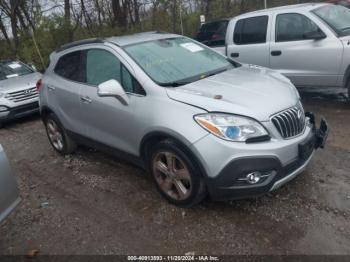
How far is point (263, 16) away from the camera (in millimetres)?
6586

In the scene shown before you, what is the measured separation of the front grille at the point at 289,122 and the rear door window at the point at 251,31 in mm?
3493

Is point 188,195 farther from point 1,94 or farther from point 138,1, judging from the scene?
point 138,1

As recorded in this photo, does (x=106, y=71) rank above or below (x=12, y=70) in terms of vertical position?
Result: above

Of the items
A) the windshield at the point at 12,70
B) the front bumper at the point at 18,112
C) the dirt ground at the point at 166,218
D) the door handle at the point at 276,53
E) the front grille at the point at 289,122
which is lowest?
the dirt ground at the point at 166,218

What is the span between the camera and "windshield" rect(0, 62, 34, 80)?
8.92 metres

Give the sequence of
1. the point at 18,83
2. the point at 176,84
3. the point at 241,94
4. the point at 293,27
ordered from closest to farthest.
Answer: the point at 241,94 → the point at 176,84 → the point at 293,27 → the point at 18,83

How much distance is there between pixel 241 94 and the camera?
3.39m

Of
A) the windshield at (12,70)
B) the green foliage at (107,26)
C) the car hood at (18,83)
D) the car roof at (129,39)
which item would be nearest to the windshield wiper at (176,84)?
the car roof at (129,39)

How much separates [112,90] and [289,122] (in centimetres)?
173

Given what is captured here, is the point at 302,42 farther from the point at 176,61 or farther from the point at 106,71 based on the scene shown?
the point at 106,71

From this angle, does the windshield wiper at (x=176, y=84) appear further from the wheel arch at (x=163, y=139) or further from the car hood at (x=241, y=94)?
the wheel arch at (x=163, y=139)

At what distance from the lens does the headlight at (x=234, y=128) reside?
3086 mm

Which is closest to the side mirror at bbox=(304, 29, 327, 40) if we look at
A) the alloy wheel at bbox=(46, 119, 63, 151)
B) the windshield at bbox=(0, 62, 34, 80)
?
the alloy wheel at bbox=(46, 119, 63, 151)

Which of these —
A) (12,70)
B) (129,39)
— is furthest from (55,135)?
(12,70)
